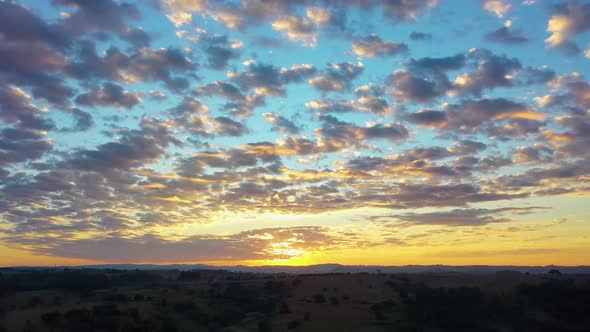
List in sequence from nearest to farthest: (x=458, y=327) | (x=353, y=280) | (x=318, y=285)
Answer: (x=458, y=327), (x=318, y=285), (x=353, y=280)

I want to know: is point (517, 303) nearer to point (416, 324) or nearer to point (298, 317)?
point (416, 324)

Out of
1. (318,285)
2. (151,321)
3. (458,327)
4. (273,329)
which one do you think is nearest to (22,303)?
(151,321)

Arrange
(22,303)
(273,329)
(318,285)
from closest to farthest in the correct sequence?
(273,329) < (22,303) < (318,285)

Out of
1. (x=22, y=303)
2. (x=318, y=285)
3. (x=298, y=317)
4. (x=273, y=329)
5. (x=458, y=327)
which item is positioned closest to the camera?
(x=458, y=327)

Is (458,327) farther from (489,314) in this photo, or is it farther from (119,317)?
(119,317)

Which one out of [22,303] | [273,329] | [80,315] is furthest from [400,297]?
[22,303]

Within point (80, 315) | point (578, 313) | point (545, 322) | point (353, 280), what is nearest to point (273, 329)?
point (80, 315)

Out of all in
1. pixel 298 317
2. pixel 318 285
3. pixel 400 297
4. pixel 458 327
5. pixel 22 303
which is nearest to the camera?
pixel 458 327

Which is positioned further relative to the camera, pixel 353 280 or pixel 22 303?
pixel 353 280

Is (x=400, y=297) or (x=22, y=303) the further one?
(x=400, y=297)
